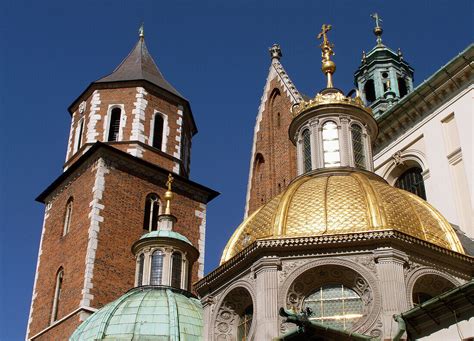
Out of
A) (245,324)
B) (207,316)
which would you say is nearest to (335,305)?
(245,324)

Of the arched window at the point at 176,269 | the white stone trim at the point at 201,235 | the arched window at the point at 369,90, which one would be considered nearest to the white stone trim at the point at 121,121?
the white stone trim at the point at 201,235

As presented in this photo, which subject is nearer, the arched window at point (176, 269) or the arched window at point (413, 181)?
the arched window at point (413, 181)

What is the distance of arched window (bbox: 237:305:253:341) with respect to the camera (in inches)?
484

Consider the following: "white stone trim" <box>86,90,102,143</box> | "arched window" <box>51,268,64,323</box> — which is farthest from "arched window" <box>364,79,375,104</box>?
"arched window" <box>51,268,64,323</box>

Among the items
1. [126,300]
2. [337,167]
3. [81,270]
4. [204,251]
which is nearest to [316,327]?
[337,167]

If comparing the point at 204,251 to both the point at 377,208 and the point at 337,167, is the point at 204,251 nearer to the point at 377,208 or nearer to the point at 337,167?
the point at 337,167

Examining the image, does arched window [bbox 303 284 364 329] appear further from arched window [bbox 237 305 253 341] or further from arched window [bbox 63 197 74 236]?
arched window [bbox 63 197 74 236]

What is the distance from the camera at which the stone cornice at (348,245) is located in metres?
11.5

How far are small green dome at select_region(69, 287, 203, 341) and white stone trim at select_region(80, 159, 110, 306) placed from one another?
391 centimetres

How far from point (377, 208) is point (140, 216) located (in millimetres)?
14154

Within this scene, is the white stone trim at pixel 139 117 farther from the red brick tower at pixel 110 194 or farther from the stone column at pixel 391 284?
the stone column at pixel 391 284

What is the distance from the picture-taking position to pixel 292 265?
11695 millimetres

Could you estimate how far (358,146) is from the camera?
1501cm

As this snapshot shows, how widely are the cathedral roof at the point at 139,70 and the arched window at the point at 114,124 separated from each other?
1301 millimetres
